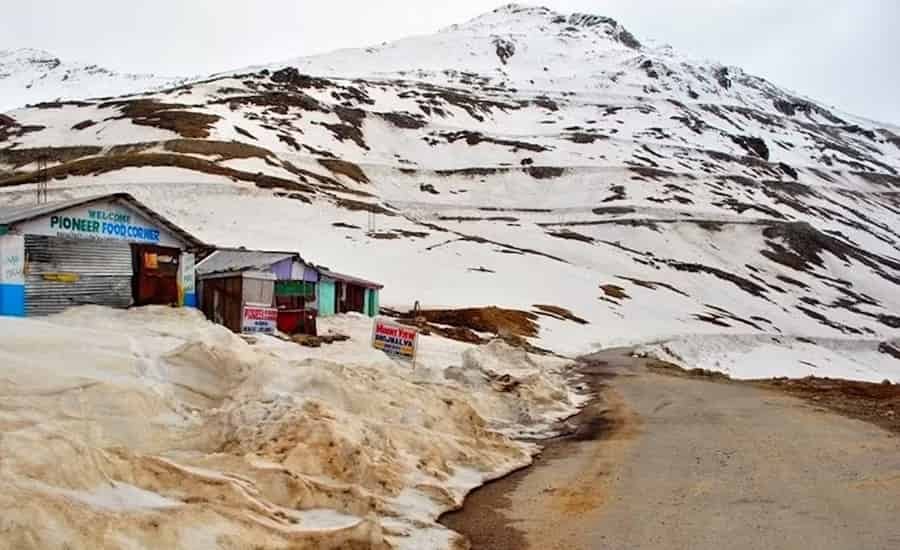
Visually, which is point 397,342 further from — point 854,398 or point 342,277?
point 342,277

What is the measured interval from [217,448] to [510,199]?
11732 cm

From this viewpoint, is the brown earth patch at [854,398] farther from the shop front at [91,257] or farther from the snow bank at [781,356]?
the shop front at [91,257]

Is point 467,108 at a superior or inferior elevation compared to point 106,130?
superior

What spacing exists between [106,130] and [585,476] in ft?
368

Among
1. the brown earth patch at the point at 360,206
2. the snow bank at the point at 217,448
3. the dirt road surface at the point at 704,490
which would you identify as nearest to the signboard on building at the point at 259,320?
the snow bank at the point at 217,448

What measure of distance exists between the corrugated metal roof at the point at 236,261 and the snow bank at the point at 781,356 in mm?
28311

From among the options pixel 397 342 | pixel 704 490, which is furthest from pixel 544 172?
pixel 704 490

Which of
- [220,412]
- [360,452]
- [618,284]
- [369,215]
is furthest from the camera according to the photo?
[369,215]

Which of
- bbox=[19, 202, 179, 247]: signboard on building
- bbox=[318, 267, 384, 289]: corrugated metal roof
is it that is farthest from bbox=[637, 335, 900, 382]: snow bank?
bbox=[19, 202, 179, 247]: signboard on building

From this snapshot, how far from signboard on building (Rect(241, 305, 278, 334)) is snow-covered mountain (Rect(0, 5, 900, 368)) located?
89.3ft

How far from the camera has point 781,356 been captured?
6019cm

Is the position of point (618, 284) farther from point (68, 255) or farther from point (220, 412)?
point (220, 412)

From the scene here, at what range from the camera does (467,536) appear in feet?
32.3

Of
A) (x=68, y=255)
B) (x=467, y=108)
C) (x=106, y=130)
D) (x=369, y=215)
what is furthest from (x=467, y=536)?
(x=467, y=108)
